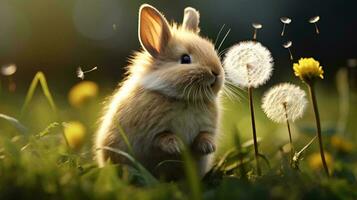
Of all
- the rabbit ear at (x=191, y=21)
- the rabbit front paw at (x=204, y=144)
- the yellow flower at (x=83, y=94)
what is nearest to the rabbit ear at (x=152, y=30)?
the rabbit ear at (x=191, y=21)

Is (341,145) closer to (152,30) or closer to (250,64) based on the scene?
(250,64)

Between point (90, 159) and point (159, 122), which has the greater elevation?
point (159, 122)

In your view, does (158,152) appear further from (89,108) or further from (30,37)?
(30,37)

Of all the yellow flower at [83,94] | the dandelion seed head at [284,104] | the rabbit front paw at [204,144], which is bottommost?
the yellow flower at [83,94]

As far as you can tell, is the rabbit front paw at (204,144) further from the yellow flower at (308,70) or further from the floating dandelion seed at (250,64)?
the yellow flower at (308,70)

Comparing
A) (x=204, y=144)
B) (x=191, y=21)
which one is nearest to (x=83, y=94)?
(x=191, y=21)

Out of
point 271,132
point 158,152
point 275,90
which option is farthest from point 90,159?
point 271,132

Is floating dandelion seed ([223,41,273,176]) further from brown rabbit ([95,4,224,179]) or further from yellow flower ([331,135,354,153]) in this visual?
yellow flower ([331,135,354,153])
